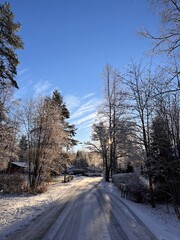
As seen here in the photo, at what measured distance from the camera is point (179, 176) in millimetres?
13914

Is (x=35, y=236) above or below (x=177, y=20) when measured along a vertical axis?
below

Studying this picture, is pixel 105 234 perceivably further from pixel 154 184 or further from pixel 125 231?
pixel 154 184

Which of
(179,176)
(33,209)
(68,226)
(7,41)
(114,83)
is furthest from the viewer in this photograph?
(114,83)

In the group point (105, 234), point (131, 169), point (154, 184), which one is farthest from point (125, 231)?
point (131, 169)

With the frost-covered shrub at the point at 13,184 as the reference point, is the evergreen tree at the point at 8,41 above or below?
above

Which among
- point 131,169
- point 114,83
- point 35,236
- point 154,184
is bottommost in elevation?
point 35,236

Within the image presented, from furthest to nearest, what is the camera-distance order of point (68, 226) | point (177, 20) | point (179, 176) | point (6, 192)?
point (6, 192) → point (179, 176) → point (68, 226) → point (177, 20)

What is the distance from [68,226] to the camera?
28.3 feet

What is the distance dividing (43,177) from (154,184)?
11.5 m

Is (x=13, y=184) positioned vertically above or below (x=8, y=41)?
below

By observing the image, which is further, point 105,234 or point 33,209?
point 33,209

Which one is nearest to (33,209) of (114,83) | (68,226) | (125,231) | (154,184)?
(68,226)

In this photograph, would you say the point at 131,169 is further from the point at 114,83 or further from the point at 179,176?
the point at 179,176

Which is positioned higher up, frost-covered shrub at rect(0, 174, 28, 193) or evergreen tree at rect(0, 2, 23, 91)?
evergreen tree at rect(0, 2, 23, 91)
